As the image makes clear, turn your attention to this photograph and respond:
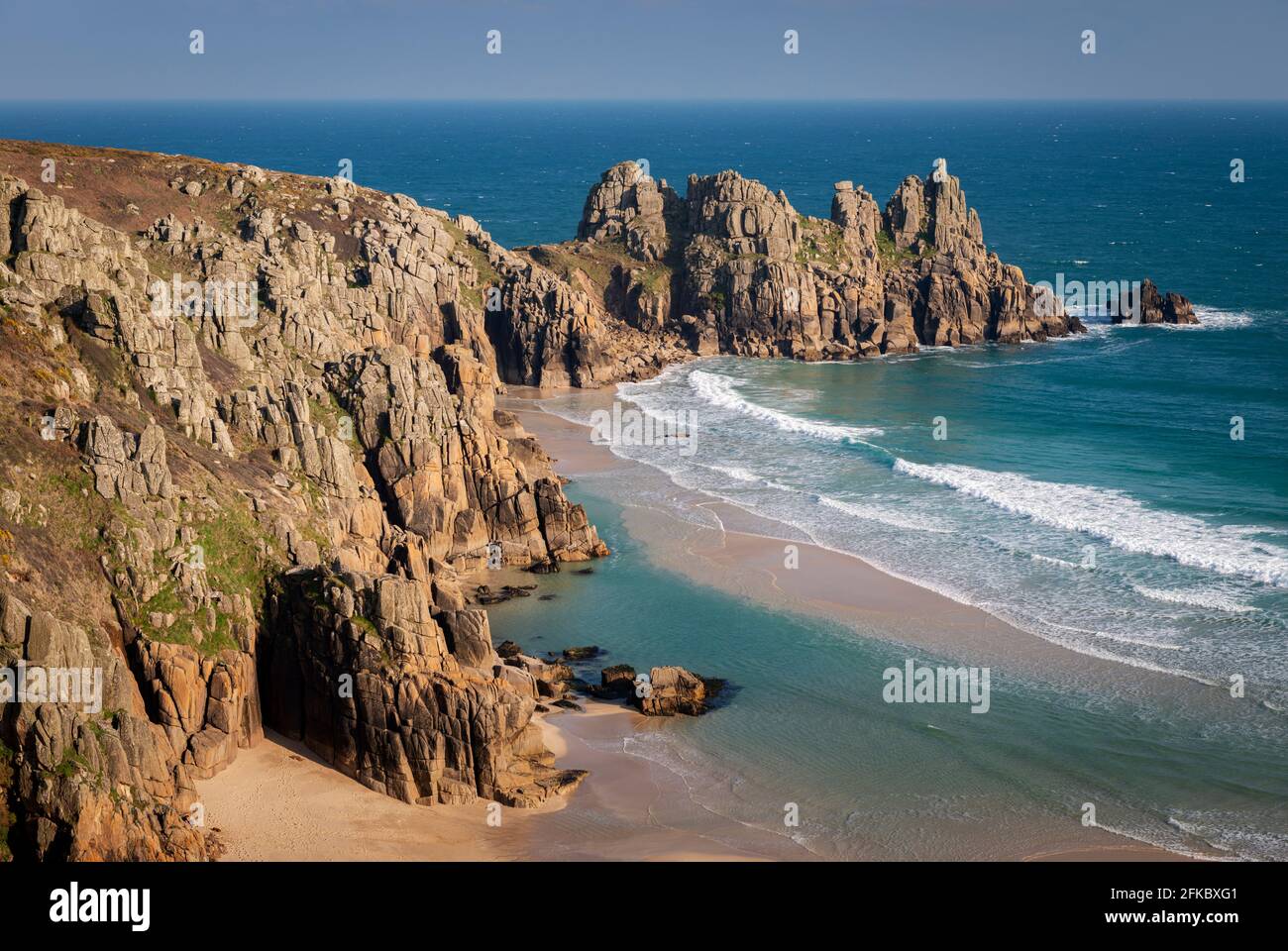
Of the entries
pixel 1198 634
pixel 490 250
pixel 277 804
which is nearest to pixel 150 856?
pixel 277 804

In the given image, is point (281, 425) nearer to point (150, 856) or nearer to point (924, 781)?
point (150, 856)

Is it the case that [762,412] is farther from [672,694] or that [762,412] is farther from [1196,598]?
[672,694]

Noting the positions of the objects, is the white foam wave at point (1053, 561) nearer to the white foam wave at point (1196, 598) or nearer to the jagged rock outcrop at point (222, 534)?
the white foam wave at point (1196, 598)

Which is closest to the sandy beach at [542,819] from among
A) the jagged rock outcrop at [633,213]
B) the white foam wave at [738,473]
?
the white foam wave at [738,473]

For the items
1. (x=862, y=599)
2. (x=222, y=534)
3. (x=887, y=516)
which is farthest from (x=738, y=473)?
(x=222, y=534)

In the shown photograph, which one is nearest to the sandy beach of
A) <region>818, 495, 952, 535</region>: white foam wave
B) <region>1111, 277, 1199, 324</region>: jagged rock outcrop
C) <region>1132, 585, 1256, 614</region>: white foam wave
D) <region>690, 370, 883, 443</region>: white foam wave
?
<region>1132, 585, 1256, 614</region>: white foam wave

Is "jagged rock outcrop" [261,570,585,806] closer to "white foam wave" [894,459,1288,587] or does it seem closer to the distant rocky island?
the distant rocky island
